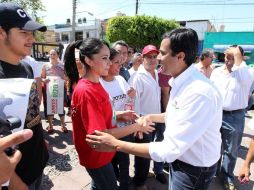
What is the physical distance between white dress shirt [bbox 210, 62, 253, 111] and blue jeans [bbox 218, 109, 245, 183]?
12cm

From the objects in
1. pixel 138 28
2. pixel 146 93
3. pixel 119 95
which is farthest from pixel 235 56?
pixel 138 28

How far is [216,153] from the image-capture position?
175cm

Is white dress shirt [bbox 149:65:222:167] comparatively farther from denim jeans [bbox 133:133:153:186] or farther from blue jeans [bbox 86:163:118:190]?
denim jeans [bbox 133:133:153:186]

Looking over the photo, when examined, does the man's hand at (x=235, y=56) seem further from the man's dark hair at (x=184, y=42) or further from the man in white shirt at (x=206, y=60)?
the man's dark hair at (x=184, y=42)

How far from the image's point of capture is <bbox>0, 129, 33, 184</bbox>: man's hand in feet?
2.75

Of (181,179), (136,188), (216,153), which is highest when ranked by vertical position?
(216,153)

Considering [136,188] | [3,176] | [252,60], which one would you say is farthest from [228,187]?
[252,60]

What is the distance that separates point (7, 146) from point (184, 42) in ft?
4.10

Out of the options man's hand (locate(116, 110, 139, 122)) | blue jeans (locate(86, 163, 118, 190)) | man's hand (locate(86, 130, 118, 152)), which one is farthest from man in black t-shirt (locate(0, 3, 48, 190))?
man's hand (locate(116, 110, 139, 122))

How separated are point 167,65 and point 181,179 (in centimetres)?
80

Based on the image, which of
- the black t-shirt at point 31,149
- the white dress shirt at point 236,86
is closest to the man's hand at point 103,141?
the black t-shirt at point 31,149

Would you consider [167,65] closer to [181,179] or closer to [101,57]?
[101,57]

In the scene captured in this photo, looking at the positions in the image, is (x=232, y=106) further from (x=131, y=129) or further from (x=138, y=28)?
(x=138, y=28)

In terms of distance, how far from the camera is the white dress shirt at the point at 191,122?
4.94ft
